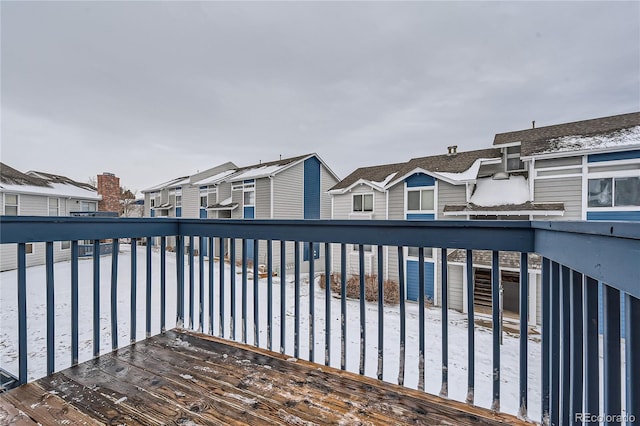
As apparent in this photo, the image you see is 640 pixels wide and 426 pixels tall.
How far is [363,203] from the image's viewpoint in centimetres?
1054

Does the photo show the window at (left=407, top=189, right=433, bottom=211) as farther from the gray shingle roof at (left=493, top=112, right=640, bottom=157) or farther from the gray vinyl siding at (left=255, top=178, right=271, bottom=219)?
the gray vinyl siding at (left=255, top=178, right=271, bottom=219)

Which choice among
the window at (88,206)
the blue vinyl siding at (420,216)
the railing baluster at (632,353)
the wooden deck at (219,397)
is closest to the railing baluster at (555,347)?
the wooden deck at (219,397)

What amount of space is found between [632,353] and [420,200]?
29.5 ft

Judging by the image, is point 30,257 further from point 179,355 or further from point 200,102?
point 179,355

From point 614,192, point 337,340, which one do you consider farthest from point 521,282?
point 614,192

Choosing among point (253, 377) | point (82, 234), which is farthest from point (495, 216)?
point (82, 234)

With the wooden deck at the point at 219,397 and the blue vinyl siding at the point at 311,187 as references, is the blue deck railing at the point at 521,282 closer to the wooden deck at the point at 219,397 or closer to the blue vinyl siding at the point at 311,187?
the wooden deck at the point at 219,397

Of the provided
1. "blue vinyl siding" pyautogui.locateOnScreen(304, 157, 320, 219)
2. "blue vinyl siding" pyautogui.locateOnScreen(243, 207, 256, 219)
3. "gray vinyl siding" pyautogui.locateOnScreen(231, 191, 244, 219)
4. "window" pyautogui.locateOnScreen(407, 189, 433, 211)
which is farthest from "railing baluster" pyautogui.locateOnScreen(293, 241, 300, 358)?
"gray vinyl siding" pyautogui.locateOnScreen(231, 191, 244, 219)

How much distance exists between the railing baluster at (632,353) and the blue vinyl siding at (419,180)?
886cm

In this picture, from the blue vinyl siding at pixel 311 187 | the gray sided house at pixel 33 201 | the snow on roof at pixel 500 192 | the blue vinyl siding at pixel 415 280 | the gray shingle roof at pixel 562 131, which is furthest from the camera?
the blue vinyl siding at pixel 311 187

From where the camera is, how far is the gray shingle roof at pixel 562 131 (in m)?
7.10

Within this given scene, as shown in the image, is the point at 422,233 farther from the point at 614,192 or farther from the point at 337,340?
the point at 614,192

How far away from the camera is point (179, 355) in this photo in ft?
6.07

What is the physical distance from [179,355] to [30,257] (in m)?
12.7
